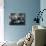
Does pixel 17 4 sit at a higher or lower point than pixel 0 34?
higher

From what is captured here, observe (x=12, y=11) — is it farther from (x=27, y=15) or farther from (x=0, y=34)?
(x=0, y=34)

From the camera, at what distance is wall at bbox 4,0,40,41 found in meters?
5.38

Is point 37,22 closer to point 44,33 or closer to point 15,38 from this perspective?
point 15,38

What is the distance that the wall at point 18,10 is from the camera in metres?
5.38

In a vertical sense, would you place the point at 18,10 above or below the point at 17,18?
above

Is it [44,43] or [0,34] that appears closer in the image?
[44,43]

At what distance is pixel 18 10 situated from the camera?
542 cm

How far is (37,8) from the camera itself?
5.46 m

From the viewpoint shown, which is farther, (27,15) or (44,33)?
(27,15)

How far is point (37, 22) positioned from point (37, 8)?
58cm

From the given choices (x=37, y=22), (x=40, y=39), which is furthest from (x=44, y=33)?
(x=37, y=22)

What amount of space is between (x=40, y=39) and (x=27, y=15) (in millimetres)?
2968

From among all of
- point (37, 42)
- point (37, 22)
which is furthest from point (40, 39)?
point (37, 22)

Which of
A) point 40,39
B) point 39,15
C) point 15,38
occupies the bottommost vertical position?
point 15,38
